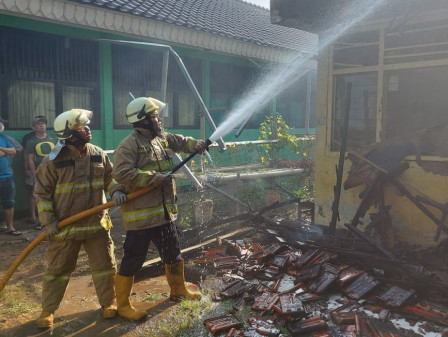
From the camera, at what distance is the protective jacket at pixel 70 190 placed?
3.73 metres

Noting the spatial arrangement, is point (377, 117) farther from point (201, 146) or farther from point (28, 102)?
point (28, 102)

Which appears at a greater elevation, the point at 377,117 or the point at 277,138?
the point at 377,117

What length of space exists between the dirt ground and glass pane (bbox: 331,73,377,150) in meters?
3.29

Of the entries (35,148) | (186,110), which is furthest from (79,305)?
(186,110)

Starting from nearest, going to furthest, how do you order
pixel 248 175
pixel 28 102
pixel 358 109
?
pixel 358 109
pixel 28 102
pixel 248 175

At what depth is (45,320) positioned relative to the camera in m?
3.71

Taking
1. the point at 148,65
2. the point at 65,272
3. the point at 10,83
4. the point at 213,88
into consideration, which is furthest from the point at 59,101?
the point at 65,272

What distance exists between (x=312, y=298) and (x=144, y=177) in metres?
2.28

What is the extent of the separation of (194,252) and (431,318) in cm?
313

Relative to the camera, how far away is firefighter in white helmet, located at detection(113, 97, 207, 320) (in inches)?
149

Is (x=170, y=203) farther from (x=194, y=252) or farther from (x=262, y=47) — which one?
(x=262, y=47)

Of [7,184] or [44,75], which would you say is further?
[44,75]

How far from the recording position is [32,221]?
23.1ft

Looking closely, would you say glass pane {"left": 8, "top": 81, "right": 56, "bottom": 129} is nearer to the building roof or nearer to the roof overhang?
the building roof
